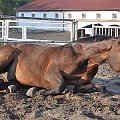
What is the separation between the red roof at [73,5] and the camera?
Result: 141ft

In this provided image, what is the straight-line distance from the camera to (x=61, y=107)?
4793 millimetres

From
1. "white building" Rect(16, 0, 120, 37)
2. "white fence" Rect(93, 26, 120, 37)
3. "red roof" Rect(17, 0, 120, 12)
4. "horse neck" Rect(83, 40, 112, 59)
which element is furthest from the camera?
"red roof" Rect(17, 0, 120, 12)

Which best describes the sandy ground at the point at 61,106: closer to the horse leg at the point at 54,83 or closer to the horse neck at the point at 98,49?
the horse leg at the point at 54,83

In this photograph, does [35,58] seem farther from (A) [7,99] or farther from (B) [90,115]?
(B) [90,115]

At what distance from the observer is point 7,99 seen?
5.25 m

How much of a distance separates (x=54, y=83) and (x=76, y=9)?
131 ft

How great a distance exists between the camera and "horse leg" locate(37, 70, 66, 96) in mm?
5397

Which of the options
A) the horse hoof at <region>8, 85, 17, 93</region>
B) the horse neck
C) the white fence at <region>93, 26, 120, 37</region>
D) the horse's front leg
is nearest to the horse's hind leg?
the horse's front leg

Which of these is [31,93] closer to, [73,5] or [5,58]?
[5,58]

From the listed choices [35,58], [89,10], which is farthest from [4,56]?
[89,10]

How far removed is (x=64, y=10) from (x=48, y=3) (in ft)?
11.8

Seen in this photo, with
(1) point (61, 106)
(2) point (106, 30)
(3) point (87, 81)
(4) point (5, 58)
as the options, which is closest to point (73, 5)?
(2) point (106, 30)

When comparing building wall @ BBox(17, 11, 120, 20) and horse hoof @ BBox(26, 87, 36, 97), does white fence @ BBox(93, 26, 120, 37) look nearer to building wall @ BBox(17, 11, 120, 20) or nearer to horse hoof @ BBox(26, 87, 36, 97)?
horse hoof @ BBox(26, 87, 36, 97)

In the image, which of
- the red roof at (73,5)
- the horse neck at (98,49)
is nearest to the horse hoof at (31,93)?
the horse neck at (98,49)
